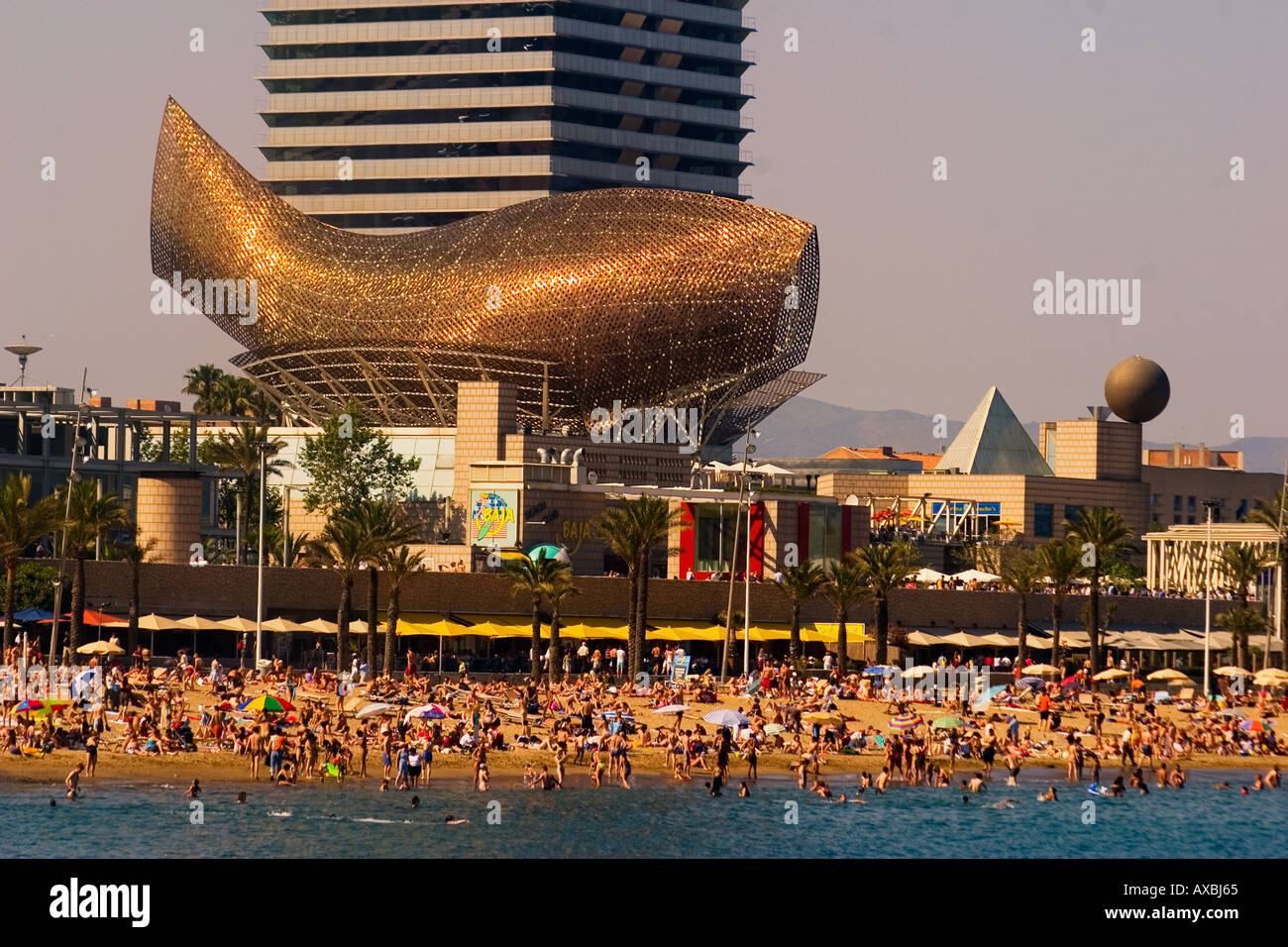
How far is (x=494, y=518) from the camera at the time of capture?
8450 centimetres

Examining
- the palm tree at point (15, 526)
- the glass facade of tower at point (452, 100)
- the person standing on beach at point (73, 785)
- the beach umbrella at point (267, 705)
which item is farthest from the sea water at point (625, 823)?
the glass facade of tower at point (452, 100)

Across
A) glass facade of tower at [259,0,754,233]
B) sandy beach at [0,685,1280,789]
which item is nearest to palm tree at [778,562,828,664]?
sandy beach at [0,685,1280,789]

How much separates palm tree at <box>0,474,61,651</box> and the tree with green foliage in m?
26.3

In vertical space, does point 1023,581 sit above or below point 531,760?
above

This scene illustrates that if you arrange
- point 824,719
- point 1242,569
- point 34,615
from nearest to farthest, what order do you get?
1. point 824,719
2. point 34,615
3. point 1242,569

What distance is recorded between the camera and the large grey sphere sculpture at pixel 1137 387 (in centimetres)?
11788

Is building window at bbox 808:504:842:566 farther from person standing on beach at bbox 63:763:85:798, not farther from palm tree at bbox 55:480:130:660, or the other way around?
person standing on beach at bbox 63:763:85:798

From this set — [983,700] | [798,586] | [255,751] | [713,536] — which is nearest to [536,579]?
[798,586]

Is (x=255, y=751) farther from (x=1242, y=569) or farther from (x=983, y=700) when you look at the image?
(x=1242, y=569)

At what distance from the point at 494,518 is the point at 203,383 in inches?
1778

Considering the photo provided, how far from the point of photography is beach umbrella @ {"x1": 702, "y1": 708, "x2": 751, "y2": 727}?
5328 cm
